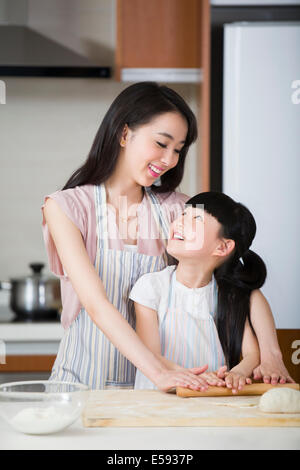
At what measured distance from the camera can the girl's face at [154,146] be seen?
67 cm

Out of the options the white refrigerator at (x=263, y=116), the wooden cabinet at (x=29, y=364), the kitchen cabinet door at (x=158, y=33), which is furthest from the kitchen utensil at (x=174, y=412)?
the kitchen cabinet door at (x=158, y=33)

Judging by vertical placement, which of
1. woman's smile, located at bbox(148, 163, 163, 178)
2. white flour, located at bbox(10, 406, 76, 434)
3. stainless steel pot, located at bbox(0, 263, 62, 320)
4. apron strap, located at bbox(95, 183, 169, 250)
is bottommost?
white flour, located at bbox(10, 406, 76, 434)

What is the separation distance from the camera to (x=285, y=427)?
578 millimetres

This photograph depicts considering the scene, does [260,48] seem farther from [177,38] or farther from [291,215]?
[291,215]

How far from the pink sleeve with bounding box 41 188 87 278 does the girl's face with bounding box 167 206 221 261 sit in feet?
0.36

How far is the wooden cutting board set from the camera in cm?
57

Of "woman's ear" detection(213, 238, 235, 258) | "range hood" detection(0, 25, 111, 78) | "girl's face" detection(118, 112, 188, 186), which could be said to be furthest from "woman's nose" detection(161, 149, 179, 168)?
"range hood" detection(0, 25, 111, 78)

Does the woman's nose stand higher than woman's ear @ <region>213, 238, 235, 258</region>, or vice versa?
the woman's nose

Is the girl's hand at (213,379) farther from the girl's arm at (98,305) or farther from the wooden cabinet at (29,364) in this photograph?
the wooden cabinet at (29,364)

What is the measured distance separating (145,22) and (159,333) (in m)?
0.61

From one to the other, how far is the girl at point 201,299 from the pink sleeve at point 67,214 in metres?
0.10

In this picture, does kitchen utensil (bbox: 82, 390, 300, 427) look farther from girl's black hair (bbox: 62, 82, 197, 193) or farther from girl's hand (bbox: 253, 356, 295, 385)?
girl's black hair (bbox: 62, 82, 197, 193)

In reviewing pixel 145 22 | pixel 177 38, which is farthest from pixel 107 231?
pixel 177 38

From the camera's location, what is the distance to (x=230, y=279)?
68 cm
